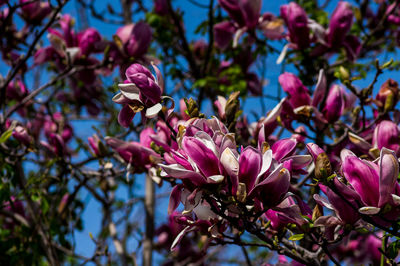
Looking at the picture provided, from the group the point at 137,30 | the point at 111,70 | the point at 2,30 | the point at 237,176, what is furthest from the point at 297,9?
the point at 2,30

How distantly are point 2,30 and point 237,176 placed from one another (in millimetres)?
1740

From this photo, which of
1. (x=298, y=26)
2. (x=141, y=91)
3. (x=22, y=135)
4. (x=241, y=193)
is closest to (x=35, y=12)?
(x=22, y=135)

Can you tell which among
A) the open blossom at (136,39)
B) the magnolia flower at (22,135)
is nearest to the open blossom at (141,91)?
the magnolia flower at (22,135)

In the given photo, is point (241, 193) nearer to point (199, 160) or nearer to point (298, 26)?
point (199, 160)

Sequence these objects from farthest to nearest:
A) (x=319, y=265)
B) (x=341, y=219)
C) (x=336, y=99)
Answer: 1. (x=336, y=99)
2. (x=319, y=265)
3. (x=341, y=219)

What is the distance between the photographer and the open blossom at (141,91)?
0.94 metres

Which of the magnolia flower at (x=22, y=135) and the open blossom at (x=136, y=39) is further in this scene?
the open blossom at (x=136, y=39)

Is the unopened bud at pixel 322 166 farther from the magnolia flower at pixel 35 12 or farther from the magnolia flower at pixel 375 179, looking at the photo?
the magnolia flower at pixel 35 12

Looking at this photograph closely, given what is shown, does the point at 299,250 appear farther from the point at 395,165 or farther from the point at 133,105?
the point at 133,105

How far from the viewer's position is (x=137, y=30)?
210cm

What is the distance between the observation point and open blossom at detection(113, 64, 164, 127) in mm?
938

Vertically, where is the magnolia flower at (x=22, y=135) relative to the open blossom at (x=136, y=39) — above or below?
below

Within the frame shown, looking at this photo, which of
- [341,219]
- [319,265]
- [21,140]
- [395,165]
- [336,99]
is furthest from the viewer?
[21,140]

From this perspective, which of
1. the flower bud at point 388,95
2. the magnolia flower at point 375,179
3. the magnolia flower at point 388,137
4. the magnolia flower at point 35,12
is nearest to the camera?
the magnolia flower at point 375,179
